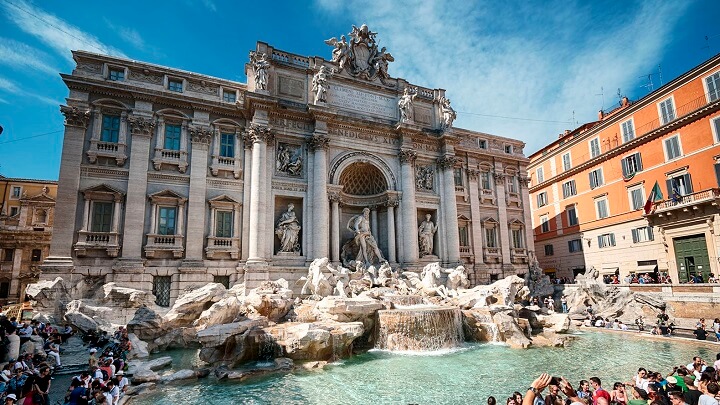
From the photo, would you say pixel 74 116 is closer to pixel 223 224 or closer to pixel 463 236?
pixel 223 224

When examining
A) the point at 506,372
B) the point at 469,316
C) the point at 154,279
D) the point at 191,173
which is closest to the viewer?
the point at 506,372

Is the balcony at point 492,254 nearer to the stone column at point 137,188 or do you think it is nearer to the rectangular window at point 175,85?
the stone column at point 137,188

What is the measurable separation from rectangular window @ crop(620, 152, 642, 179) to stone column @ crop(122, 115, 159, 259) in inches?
1066

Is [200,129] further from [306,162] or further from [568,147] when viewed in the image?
[568,147]

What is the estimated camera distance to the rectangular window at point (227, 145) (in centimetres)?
1828

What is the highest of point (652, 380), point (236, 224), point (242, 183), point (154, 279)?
point (242, 183)

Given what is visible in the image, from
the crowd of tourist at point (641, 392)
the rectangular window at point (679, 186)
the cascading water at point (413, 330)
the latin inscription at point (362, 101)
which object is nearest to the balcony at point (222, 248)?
the cascading water at point (413, 330)

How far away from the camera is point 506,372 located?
9.89m

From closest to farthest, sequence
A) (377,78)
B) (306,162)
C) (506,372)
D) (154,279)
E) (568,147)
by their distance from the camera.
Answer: (506,372) → (154,279) → (306,162) → (377,78) → (568,147)

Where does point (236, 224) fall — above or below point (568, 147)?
below

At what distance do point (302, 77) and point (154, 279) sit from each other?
12.5 meters

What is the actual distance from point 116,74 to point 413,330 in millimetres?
17048

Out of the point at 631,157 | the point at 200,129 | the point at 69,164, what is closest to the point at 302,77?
the point at 200,129

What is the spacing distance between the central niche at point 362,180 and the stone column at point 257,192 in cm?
493
